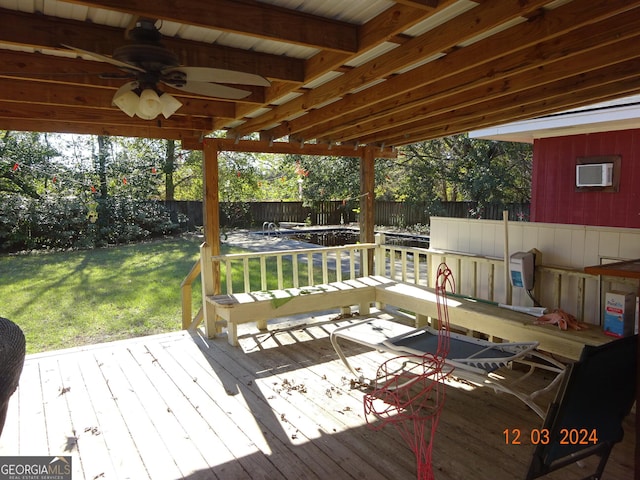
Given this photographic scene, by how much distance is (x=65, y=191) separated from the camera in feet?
43.0

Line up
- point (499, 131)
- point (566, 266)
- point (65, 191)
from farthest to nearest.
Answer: point (65, 191), point (499, 131), point (566, 266)

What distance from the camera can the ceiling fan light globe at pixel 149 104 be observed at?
2.45 metres

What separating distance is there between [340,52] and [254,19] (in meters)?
0.56

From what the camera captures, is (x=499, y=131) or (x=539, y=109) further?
(x=499, y=131)

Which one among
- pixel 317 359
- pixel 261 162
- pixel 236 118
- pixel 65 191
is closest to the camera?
pixel 317 359

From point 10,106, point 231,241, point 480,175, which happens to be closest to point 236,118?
point 10,106

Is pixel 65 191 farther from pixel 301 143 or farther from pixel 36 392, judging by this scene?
pixel 36 392

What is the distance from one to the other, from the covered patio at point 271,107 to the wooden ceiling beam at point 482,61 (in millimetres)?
10

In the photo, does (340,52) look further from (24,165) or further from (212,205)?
(24,165)

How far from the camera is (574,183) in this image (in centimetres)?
629

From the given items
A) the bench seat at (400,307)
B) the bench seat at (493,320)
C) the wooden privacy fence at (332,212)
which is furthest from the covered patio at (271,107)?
the wooden privacy fence at (332,212)

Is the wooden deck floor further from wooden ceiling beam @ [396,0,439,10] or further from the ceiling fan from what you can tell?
wooden ceiling beam @ [396,0,439,10]

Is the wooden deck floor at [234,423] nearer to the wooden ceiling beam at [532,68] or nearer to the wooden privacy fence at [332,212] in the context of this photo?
the wooden ceiling beam at [532,68]

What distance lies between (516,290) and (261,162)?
1445 cm
